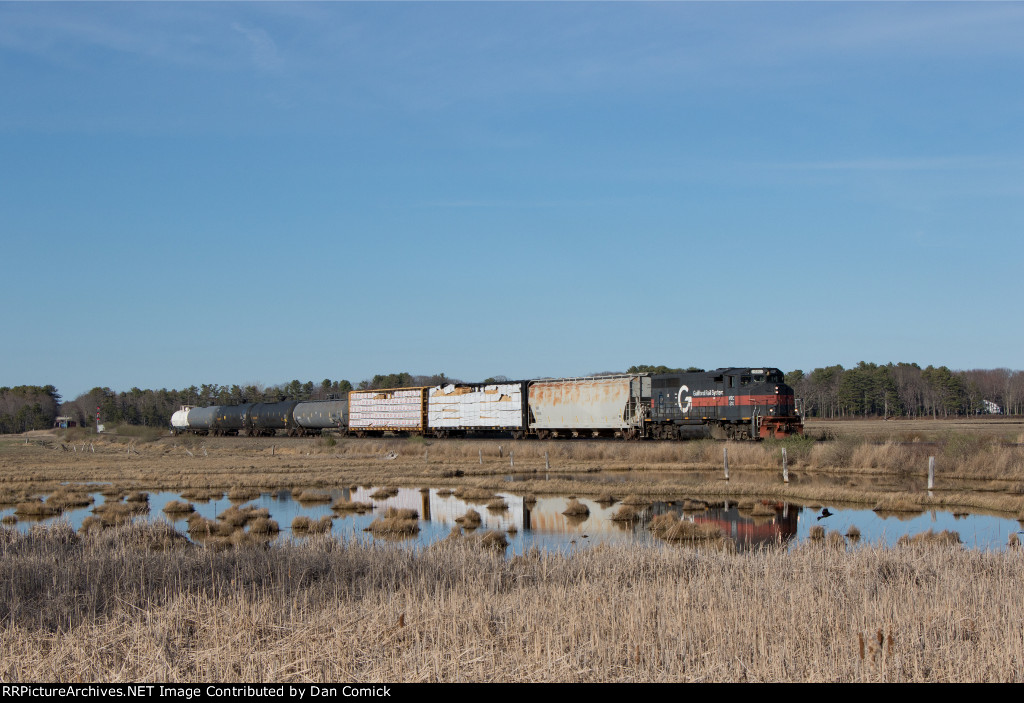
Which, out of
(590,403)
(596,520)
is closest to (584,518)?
(596,520)

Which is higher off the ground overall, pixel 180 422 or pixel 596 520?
pixel 180 422

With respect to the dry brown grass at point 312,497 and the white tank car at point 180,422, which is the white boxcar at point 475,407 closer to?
the dry brown grass at point 312,497

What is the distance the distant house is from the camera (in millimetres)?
163188

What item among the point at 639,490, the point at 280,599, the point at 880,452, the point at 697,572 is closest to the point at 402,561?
the point at 280,599

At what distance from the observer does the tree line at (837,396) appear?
15138 cm

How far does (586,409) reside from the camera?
55.1 meters

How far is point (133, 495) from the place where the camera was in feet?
108

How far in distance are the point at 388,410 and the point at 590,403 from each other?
21.7 metres

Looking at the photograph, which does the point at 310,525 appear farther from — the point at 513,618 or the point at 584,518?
the point at 513,618

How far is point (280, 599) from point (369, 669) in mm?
3739

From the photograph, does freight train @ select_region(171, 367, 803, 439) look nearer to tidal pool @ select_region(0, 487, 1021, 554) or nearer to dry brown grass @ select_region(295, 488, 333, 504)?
tidal pool @ select_region(0, 487, 1021, 554)

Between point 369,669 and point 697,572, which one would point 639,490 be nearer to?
point 697,572

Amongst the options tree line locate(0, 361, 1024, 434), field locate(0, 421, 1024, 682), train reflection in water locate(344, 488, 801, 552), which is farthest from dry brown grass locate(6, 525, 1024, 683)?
tree line locate(0, 361, 1024, 434)
